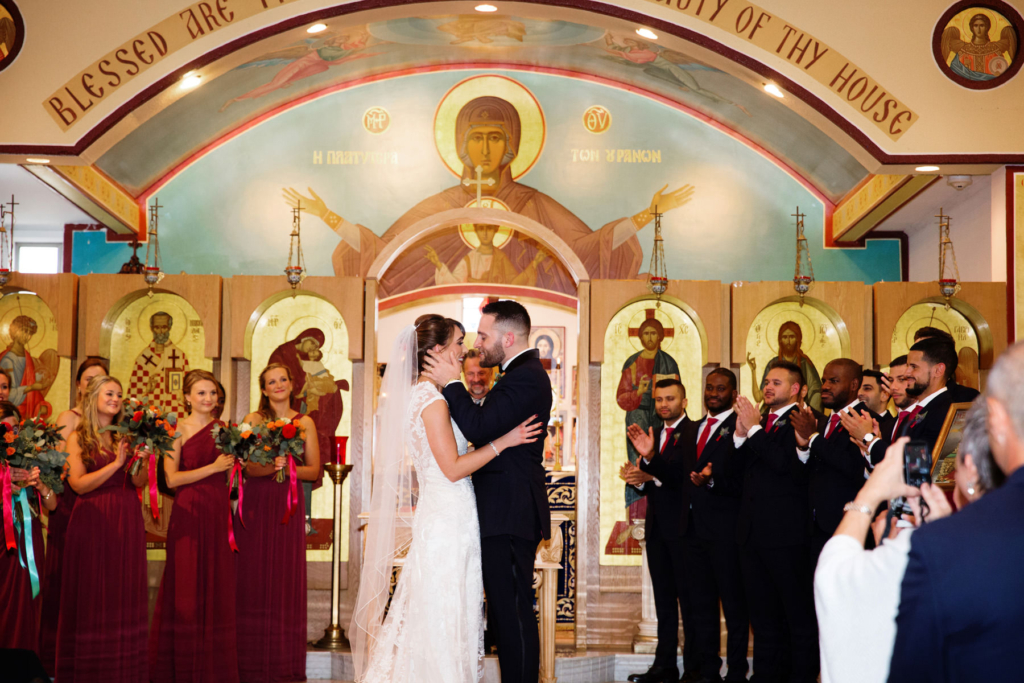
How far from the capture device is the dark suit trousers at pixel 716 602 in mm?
7133

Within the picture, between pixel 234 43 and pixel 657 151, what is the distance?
5.51 metres

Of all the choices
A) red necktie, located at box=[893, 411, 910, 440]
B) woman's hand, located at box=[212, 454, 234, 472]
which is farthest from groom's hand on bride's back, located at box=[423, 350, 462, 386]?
red necktie, located at box=[893, 411, 910, 440]

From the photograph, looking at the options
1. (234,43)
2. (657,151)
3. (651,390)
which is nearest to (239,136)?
(234,43)

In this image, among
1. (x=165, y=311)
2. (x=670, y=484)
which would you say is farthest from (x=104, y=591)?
(x=670, y=484)

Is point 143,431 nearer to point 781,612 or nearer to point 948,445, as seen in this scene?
point 781,612

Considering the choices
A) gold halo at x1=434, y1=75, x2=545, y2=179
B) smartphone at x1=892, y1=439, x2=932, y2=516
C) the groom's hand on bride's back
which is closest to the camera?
smartphone at x1=892, y1=439, x2=932, y2=516

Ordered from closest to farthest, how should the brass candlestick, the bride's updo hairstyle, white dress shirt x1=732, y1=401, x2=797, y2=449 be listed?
the bride's updo hairstyle < white dress shirt x1=732, y1=401, x2=797, y2=449 < the brass candlestick

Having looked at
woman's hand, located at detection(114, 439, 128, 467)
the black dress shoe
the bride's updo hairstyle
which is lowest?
the black dress shoe

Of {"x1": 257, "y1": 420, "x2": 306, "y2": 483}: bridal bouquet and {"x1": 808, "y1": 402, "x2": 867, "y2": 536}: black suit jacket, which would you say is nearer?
{"x1": 808, "y1": 402, "x2": 867, "y2": 536}: black suit jacket

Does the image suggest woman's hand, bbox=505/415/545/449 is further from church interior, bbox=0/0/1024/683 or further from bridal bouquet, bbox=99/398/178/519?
bridal bouquet, bbox=99/398/178/519

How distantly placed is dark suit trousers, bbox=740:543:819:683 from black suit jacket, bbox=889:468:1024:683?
462 centimetres

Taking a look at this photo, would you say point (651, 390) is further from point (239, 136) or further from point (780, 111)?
point (239, 136)

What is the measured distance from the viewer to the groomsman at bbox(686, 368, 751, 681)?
7191mm

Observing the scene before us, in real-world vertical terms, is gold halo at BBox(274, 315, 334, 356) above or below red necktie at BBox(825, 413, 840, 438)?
above
